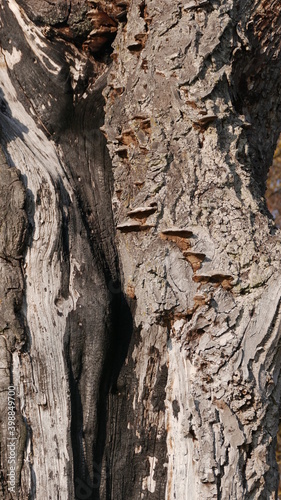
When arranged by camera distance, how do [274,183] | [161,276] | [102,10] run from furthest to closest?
[274,183] → [102,10] → [161,276]

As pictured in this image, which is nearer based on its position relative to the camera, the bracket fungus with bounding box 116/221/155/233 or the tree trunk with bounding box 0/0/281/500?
the tree trunk with bounding box 0/0/281/500

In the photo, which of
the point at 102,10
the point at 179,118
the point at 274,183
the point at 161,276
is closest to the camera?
the point at 161,276

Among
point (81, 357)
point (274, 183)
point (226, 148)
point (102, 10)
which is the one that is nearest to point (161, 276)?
point (81, 357)

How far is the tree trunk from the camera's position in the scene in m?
1.52

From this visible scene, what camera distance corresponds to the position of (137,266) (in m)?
1.62

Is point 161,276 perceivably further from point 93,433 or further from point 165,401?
point 93,433

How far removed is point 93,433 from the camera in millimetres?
1609

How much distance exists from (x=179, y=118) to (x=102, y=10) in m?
0.43

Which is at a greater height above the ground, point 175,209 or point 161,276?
point 175,209

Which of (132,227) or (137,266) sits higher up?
(132,227)

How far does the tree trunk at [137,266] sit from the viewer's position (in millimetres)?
1521

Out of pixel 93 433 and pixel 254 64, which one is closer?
pixel 93 433

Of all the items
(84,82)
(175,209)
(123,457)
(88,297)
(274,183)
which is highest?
(274,183)

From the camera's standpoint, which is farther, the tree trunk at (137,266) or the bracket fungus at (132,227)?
the bracket fungus at (132,227)
